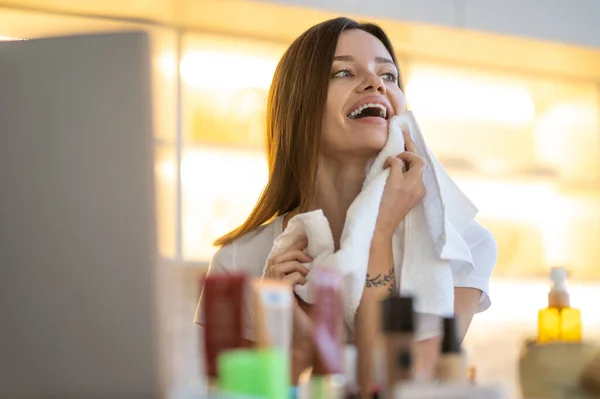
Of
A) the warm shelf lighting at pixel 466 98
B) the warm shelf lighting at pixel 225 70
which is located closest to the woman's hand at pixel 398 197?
A: the warm shelf lighting at pixel 225 70

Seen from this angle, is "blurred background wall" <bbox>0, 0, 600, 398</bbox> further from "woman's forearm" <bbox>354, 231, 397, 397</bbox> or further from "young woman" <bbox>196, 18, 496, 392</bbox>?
"woman's forearm" <bbox>354, 231, 397, 397</bbox>

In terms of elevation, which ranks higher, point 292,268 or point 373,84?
point 373,84

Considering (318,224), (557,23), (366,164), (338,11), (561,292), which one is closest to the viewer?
(561,292)

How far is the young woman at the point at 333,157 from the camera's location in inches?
49.9

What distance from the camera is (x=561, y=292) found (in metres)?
0.98

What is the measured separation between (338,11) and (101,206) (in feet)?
6.51

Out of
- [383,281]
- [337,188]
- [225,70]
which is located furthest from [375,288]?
[225,70]

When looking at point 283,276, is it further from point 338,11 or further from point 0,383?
point 338,11

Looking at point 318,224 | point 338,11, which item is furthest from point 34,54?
point 338,11

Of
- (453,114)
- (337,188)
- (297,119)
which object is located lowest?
(337,188)

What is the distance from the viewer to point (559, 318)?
0.96 m

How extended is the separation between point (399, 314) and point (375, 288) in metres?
0.51

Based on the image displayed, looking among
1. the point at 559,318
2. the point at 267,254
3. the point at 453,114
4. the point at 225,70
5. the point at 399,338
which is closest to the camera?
the point at 399,338

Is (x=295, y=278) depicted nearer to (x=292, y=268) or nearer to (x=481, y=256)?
(x=292, y=268)
